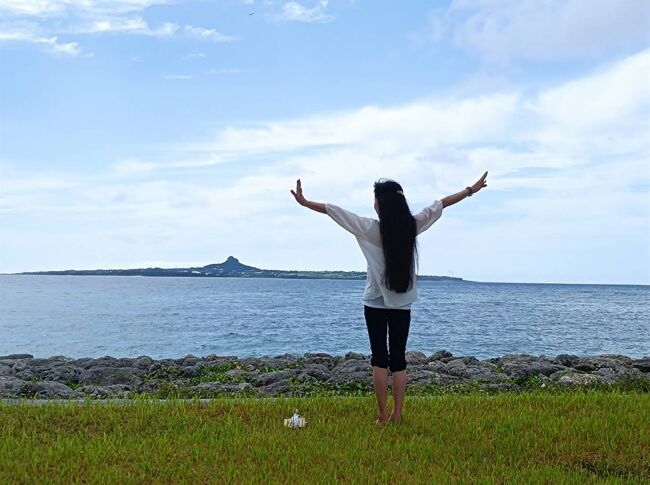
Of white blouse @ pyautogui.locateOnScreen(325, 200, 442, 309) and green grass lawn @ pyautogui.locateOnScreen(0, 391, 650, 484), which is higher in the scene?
white blouse @ pyautogui.locateOnScreen(325, 200, 442, 309)

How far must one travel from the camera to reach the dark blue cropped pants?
22.8 feet

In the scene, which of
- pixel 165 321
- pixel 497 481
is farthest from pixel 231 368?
pixel 165 321

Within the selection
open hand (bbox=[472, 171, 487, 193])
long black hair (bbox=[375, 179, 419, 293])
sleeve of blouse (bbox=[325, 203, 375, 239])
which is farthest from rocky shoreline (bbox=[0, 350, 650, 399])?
open hand (bbox=[472, 171, 487, 193])

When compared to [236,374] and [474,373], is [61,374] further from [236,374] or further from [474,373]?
[474,373]

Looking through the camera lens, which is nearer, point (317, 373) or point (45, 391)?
point (45, 391)

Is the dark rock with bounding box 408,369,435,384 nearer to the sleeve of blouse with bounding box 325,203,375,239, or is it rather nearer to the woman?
the woman

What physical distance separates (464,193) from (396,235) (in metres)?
1.00

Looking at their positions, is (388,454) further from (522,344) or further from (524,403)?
(522,344)

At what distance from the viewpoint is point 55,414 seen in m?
7.82

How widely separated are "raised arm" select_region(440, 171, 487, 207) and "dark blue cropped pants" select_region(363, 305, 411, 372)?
120 centimetres

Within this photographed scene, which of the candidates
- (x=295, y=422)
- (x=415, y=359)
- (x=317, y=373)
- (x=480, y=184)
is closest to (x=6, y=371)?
(x=317, y=373)

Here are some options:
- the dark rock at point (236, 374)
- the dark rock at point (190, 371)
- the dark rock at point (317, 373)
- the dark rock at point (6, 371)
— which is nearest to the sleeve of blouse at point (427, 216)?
the dark rock at point (317, 373)

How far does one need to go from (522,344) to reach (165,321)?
24.9 metres

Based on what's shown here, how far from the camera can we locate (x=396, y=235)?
6867mm
